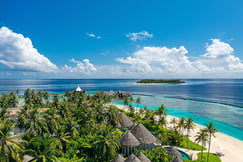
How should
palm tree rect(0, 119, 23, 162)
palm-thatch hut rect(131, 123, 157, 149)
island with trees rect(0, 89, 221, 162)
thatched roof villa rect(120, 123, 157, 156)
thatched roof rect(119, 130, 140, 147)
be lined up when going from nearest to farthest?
1. palm tree rect(0, 119, 23, 162)
2. island with trees rect(0, 89, 221, 162)
3. thatched roof rect(119, 130, 140, 147)
4. thatched roof villa rect(120, 123, 157, 156)
5. palm-thatch hut rect(131, 123, 157, 149)

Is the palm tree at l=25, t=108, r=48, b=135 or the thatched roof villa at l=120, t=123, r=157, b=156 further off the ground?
the palm tree at l=25, t=108, r=48, b=135

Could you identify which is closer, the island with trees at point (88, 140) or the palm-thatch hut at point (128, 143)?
the island with trees at point (88, 140)

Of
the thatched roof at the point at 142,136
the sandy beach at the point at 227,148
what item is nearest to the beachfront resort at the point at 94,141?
the thatched roof at the point at 142,136

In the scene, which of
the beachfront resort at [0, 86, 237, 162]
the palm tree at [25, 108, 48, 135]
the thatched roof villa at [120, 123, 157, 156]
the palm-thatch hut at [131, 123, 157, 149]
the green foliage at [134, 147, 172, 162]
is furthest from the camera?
the palm tree at [25, 108, 48, 135]

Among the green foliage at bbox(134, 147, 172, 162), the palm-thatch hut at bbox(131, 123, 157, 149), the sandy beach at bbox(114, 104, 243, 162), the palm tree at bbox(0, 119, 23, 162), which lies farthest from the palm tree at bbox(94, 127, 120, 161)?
the sandy beach at bbox(114, 104, 243, 162)

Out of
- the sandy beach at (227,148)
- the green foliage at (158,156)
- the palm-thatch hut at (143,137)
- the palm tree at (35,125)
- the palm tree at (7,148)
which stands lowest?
the sandy beach at (227,148)

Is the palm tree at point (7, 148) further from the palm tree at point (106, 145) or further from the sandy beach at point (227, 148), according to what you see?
the sandy beach at point (227, 148)

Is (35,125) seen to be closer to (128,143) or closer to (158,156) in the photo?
(128,143)

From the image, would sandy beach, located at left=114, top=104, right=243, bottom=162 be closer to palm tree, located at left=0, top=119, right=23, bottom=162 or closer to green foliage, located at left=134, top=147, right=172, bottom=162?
green foliage, located at left=134, top=147, right=172, bottom=162

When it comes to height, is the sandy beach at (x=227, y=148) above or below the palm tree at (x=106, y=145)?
below

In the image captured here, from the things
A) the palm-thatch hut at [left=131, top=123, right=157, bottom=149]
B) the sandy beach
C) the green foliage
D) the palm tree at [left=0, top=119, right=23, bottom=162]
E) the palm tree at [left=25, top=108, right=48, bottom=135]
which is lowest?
the sandy beach

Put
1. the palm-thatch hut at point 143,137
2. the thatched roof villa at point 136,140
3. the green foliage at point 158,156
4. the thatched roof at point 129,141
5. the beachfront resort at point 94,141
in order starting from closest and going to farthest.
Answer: the beachfront resort at point 94,141 → the green foliage at point 158,156 → the thatched roof at point 129,141 → the thatched roof villa at point 136,140 → the palm-thatch hut at point 143,137
